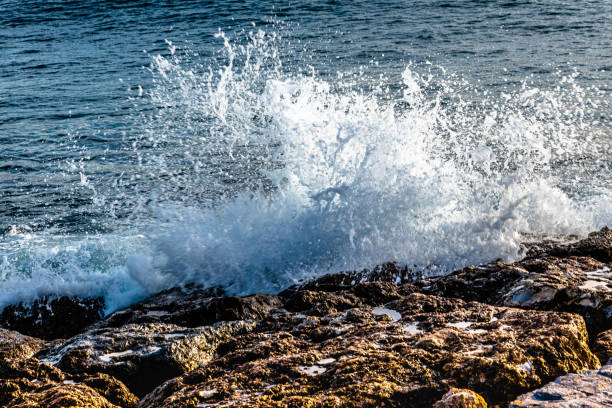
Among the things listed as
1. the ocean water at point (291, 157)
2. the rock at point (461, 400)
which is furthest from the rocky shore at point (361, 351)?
the ocean water at point (291, 157)

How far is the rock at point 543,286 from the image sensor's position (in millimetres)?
2711

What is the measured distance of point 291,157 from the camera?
636 cm

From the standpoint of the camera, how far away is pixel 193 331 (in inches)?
116

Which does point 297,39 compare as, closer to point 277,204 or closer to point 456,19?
point 456,19

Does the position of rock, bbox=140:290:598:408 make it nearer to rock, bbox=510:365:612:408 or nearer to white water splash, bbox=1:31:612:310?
rock, bbox=510:365:612:408

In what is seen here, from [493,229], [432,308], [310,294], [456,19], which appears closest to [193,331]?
[310,294]

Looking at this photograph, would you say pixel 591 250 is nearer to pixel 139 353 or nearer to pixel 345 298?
pixel 345 298

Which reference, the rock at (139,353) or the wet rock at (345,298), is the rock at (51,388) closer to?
the rock at (139,353)

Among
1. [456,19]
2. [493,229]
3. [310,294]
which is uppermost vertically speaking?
[456,19]

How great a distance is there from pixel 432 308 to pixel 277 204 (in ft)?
9.85

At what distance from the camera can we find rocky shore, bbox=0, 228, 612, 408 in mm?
1902

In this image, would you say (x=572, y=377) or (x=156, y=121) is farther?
(x=156, y=121)

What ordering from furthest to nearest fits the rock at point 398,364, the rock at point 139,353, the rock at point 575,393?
the rock at point 139,353 → the rock at point 398,364 → the rock at point 575,393

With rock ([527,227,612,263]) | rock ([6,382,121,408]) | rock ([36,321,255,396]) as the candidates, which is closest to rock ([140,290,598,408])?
rock ([6,382,121,408])
